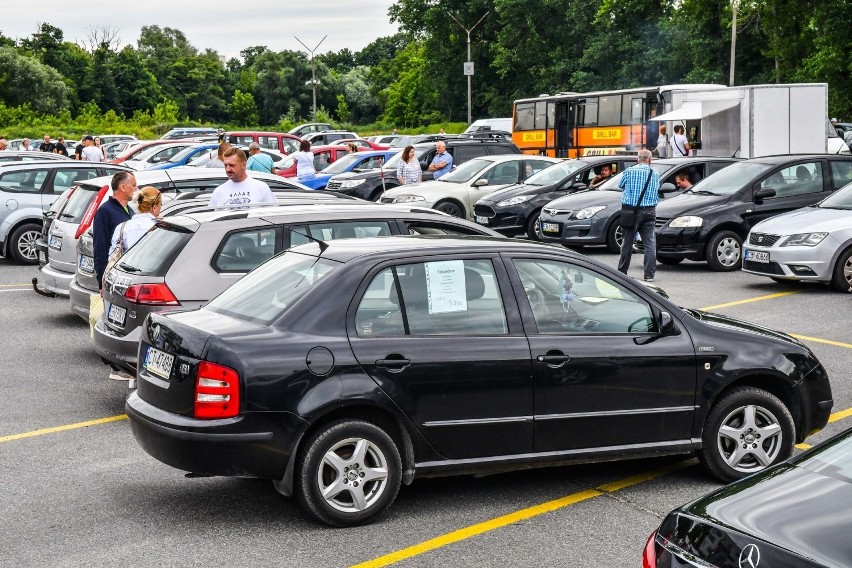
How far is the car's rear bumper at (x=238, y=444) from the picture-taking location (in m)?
5.65

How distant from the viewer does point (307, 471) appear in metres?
5.73

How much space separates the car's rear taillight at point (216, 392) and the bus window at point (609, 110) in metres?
30.2

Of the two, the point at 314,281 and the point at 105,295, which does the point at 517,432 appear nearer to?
the point at 314,281

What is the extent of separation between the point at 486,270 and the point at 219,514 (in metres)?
1.96

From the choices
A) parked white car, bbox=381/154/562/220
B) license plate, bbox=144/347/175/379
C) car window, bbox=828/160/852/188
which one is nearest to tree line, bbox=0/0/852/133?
parked white car, bbox=381/154/562/220

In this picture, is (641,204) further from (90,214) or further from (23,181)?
(23,181)

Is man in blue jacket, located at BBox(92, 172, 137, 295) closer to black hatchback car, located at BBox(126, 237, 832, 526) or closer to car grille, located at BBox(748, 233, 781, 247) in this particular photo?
black hatchback car, located at BBox(126, 237, 832, 526)

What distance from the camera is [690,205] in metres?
17.2

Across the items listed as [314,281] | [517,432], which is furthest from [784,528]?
[314,281]

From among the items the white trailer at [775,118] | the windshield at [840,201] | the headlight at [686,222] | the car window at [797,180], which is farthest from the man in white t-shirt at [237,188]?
the white trailer at [775,118]

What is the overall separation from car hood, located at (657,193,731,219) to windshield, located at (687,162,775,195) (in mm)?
239

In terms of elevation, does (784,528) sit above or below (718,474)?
above

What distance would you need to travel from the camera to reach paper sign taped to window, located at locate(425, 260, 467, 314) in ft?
20.1

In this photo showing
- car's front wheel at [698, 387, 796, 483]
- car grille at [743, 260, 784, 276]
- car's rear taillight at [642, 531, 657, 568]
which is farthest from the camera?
car grille at [743, 260, 784, 276]
